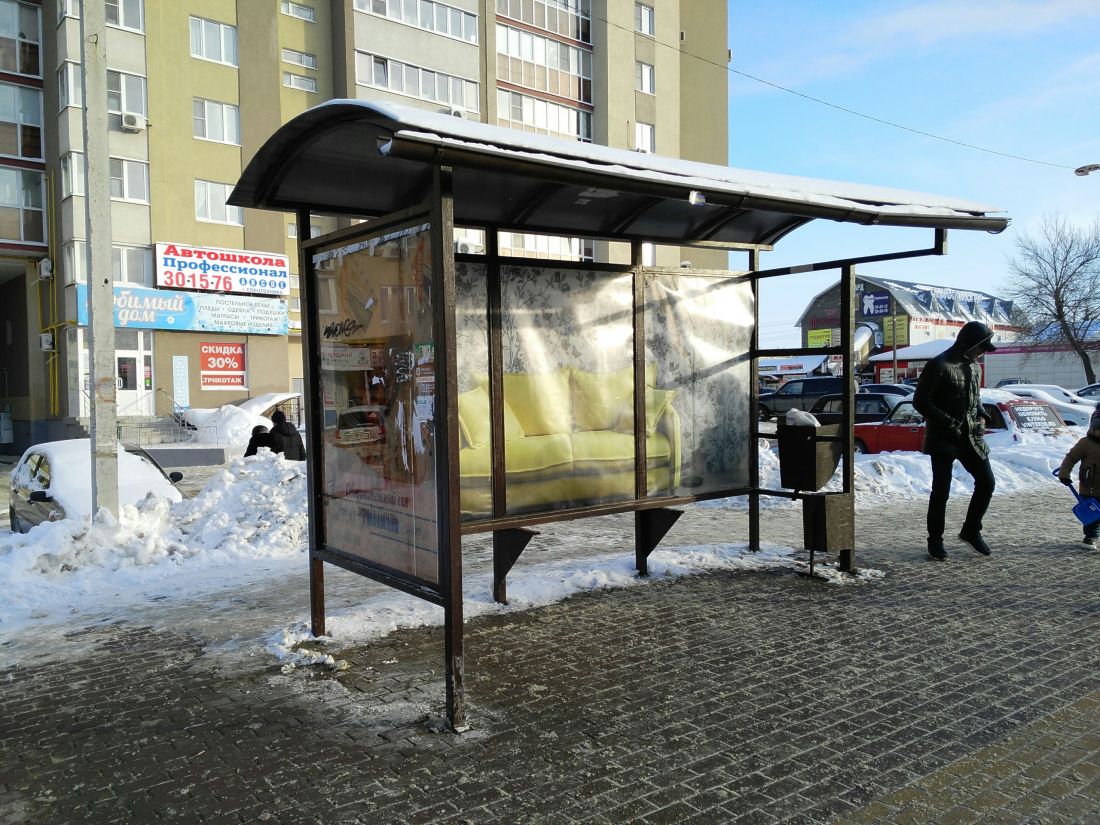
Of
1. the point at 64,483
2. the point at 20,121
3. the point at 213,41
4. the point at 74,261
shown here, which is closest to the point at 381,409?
the point at 64,483

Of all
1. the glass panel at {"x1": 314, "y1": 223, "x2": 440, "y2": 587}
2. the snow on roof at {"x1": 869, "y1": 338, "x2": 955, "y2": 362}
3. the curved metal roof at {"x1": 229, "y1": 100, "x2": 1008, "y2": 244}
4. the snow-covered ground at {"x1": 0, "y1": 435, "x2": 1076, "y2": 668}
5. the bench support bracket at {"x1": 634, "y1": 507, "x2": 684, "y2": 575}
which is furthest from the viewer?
the snow on roof at {"x1": 869, "y1": 338, "x2": 955, "y2": 362}

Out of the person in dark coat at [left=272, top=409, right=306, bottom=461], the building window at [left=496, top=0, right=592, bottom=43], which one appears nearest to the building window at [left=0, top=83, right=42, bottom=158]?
the building window at [left=496, top=0, right=592, bottom=43]

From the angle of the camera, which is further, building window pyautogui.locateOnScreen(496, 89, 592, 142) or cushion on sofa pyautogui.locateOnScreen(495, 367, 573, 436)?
building window pyautogui.locateOnScreen(496, 89, 592, 142)

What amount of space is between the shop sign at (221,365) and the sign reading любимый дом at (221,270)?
2020 mm

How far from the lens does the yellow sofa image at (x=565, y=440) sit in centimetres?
587

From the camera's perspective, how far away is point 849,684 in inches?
180

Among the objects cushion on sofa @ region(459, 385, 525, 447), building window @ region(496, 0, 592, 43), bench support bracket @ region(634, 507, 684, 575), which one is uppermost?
building window @ region(496, 0, 592, 43)

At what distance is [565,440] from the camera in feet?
20.7

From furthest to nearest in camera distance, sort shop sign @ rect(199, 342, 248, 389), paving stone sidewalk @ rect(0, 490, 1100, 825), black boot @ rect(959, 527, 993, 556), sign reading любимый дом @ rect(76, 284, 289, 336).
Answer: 1. shop sign @ rect(199, 342, 248, 389)
2. sign reading любимый дом @ rect(76, 284, 289, 336)
3. black boot @ rect(959, 527, 993, 556)
4. paving stone sidewalk @ rect(0, 490, 1100, 825)

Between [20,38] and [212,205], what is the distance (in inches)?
345

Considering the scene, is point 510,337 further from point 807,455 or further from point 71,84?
point 71,84

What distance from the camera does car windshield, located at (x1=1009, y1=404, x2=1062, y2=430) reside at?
1570 centimetres

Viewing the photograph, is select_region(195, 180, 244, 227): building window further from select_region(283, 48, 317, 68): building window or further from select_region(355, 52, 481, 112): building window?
select_region(355, 52, 481, 112): building window

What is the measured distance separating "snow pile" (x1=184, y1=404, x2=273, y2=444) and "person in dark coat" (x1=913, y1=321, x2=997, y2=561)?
20.3 metres
